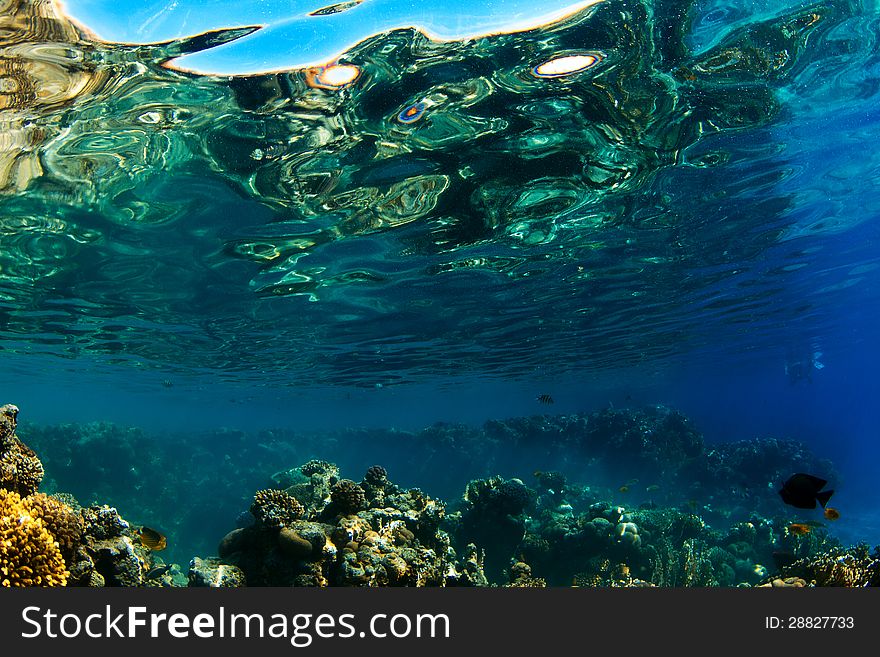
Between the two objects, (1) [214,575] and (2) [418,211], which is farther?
(2) [418,211]

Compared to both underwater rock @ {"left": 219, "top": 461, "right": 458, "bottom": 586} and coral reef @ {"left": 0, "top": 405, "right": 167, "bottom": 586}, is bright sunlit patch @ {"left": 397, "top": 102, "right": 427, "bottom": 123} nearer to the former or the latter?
underwater rock @ {"left": 219, "top": 461, "right": 458, "bottom": 586}

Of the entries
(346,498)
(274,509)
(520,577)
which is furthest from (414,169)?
(520,577)

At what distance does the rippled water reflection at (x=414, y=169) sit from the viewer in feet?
22.9

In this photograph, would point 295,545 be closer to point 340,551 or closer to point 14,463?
point 340,551

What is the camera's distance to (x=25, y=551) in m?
4.70

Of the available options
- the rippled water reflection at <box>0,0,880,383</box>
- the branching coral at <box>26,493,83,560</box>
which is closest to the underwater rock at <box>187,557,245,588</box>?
the branching coral at <box>26,493,83,560</box>

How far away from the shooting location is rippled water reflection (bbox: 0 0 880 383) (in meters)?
6.98

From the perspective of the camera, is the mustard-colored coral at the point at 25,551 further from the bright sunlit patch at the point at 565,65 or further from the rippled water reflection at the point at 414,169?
the bright sunlit patch at the point at 565,65

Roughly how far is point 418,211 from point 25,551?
915 cm

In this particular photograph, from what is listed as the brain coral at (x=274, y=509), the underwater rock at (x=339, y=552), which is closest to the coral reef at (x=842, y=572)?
the underwater rock at (x=339, y=552)

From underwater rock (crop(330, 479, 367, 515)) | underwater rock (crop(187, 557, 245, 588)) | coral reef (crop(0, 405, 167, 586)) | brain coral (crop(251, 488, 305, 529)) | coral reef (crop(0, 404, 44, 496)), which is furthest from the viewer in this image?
underwater rock (crop(330, 479, 367, 515))

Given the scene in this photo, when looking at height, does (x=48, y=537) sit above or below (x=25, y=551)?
above

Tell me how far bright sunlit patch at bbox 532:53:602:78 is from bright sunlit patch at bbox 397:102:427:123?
1914mm

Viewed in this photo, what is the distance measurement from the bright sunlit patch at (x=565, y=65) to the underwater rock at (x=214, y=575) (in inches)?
333
